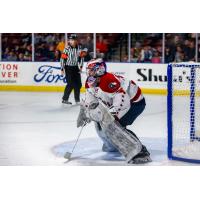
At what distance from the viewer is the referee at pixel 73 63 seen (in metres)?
5.41

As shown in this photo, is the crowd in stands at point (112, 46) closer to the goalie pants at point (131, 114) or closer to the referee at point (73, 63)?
the referee at point (73, 63)

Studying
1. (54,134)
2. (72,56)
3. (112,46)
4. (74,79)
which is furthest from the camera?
(112,46)

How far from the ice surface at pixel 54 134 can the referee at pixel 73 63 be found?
0.94 feet

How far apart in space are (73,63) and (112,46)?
0.50 meters

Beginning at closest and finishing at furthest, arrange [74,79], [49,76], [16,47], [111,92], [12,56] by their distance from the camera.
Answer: [111,92]
[74,79]
[16,47]
[12,56]
[49,76]

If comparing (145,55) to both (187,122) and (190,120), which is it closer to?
(187,122)

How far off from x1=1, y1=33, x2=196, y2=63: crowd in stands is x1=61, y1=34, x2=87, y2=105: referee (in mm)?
63

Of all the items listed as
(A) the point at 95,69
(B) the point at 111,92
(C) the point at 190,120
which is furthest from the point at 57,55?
(C) the point at 190,120

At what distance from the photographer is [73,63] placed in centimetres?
571

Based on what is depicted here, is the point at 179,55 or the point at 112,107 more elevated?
the point at 179,55

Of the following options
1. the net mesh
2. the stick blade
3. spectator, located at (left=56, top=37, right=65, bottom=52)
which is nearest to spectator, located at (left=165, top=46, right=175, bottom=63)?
the net mesh

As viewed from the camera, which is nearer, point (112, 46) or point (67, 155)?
→ point (67, 155)

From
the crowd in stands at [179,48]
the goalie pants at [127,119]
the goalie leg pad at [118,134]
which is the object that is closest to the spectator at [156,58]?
the crowd in stands at [179,48]

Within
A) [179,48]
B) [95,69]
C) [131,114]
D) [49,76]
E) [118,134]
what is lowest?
[118,134]
